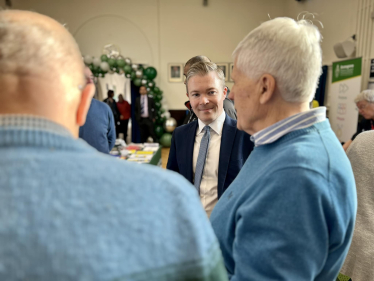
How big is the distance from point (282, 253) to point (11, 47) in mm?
786

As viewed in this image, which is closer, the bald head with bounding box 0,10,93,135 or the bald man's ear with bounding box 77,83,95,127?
the bald head with bounding box 0,10,93,135

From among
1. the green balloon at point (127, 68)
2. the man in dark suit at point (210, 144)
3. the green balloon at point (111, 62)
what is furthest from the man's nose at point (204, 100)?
the green balloon at point (111, 62)

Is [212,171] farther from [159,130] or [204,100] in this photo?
[159,130]

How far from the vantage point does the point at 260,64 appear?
2.94ft

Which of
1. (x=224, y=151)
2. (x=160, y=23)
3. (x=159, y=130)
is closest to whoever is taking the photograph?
(x=224, y=151)

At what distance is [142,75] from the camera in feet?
28.6

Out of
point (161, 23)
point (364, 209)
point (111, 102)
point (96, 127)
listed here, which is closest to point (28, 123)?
point (364, 209)

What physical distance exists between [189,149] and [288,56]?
1.06 metres

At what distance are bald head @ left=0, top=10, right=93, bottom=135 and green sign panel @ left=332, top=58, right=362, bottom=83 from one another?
6.53 metres

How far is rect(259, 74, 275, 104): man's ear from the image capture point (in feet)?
2.91

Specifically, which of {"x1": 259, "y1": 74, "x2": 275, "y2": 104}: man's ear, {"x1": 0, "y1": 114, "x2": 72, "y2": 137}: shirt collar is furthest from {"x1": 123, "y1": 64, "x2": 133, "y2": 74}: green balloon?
{"x1": 0, "y1": 114, "x2": 72, "y2": 137}: shirt collar

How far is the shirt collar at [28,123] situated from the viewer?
0.46 metres

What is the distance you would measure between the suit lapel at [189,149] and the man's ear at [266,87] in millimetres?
931

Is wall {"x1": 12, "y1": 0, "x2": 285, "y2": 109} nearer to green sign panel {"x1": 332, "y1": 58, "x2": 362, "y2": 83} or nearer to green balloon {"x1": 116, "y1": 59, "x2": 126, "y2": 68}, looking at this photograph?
green balloon {"x1": 116, "y1": 59, "x2": 126, "y2": 68}
